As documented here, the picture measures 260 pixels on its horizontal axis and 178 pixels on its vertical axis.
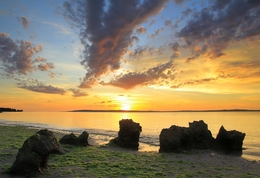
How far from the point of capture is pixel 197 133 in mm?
29938

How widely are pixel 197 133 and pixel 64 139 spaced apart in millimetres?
18479

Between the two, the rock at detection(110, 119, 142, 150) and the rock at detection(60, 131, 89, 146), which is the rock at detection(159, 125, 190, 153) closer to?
the rock at detection(110, 119, 142, 150)

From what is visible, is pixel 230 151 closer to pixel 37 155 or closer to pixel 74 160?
pixel 74 160

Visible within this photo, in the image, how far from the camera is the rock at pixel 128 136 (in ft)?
102

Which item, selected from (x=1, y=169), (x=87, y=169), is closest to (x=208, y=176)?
(x=87, y=169)

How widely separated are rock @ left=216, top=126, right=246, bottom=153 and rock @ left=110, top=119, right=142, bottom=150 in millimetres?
11877

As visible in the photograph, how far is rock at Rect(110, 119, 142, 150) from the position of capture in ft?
102

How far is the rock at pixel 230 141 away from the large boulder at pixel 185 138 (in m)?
1.42

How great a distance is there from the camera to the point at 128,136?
31.5m

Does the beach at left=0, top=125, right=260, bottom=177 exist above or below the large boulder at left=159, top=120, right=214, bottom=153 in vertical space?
below

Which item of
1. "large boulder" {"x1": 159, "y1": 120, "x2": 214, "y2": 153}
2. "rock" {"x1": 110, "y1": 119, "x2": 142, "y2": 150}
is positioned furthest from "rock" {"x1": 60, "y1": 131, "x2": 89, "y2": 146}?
"large boulder" {"x1": 159, "y1": 120, "x2": 214, "y2": 153}

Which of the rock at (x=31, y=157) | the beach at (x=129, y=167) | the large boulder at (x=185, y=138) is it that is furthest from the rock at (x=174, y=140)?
the rock at (x=31, y=157)

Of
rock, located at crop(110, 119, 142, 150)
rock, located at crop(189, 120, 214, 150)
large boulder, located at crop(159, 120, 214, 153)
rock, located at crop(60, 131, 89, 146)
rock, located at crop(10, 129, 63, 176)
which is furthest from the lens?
rock, located at crop(110, 119, 142, 150)

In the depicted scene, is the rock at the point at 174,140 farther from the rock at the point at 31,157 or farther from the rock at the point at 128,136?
the rock at the point at 31,157
